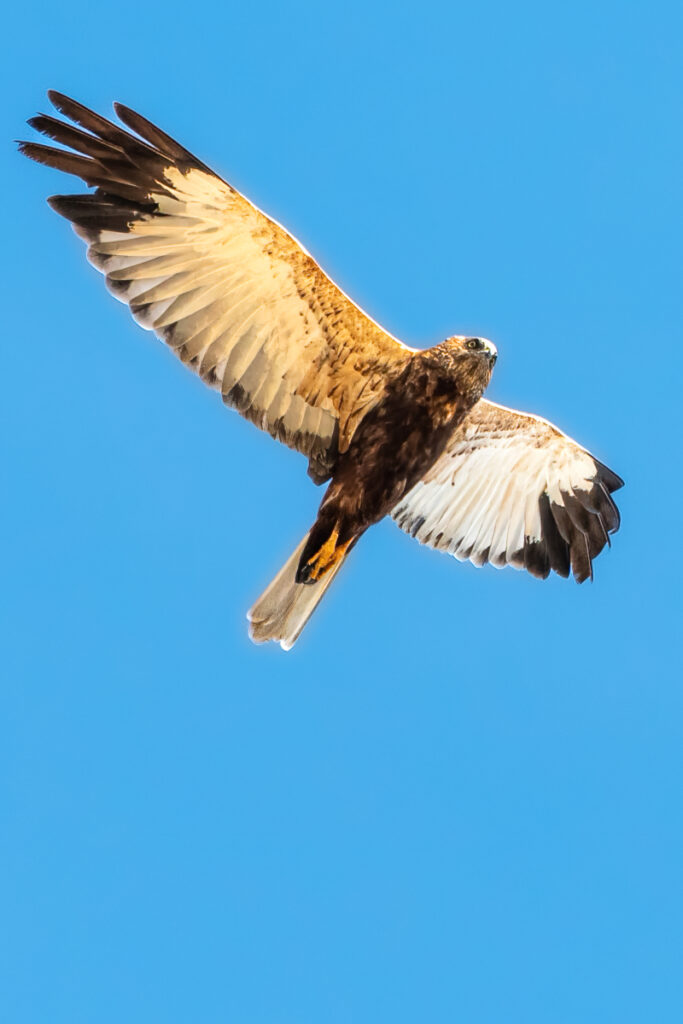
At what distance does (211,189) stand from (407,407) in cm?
240

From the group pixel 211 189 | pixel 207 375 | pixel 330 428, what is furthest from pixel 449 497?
pixel 211 189

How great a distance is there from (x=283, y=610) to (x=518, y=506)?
3.17m

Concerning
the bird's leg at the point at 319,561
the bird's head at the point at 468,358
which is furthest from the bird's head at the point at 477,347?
the bird's leg at the point at 319,561

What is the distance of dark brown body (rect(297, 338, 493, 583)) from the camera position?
12.4 m

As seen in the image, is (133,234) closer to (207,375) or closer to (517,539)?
(207,375)

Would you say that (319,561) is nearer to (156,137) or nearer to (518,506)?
(518,506)

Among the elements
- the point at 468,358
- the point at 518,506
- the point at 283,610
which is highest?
the point at 518,506

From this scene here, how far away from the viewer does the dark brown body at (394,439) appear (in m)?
12.4

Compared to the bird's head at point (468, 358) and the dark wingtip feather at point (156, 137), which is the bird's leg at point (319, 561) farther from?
the dark wingtip feather at point (156, 137)

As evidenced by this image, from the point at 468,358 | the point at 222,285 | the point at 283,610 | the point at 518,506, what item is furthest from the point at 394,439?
the point at 518,506

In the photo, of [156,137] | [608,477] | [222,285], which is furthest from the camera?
[608,477]

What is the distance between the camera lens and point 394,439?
12539 millimetres

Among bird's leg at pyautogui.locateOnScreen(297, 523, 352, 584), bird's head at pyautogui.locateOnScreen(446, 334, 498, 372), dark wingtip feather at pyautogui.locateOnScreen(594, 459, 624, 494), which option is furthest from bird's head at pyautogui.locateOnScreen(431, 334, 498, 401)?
dark wingtip feather at pyautogui.locateOnScreen(594, 459, 624, 494)

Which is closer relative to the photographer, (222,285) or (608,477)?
(222,285)
